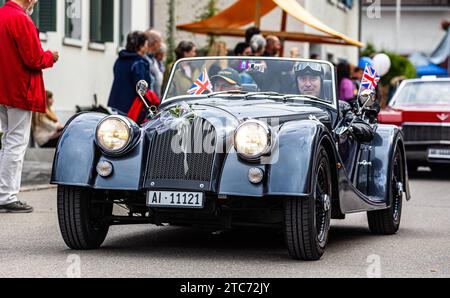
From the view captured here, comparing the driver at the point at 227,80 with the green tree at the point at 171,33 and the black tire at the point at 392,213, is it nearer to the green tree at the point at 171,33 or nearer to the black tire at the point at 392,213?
the black tire at the point at 392,213

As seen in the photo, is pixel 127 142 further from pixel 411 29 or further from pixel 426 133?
pixel 411 29

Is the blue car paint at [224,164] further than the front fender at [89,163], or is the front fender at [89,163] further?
the front fender at [89,163]

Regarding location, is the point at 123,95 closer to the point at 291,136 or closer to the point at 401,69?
the point at 291,136

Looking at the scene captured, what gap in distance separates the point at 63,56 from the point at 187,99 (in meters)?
11.1

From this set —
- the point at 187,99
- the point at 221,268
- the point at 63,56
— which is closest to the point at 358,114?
the point at 187,99

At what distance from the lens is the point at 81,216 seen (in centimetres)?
813

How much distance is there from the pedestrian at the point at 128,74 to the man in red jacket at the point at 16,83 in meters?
2.72

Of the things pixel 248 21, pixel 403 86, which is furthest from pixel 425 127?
pixel 248 21

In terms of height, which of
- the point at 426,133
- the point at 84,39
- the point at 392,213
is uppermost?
the point at 84,39

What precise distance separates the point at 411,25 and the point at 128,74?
169 ft

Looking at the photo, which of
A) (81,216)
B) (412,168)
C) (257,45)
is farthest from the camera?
(412,168)

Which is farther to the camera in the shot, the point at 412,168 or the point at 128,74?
the point at 412,168

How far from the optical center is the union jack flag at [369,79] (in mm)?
10164

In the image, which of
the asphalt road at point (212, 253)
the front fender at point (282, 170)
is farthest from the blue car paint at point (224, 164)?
the asphalt road at point (212, 253)
